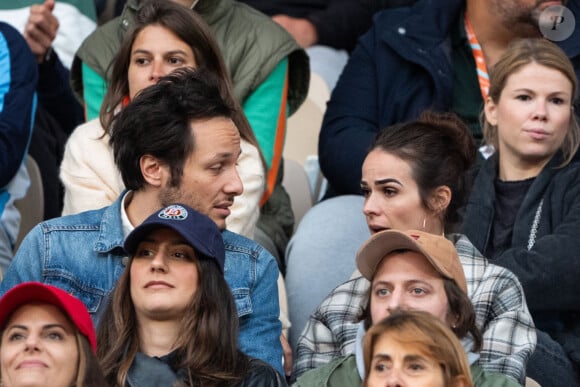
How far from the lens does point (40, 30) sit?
5.69 meters

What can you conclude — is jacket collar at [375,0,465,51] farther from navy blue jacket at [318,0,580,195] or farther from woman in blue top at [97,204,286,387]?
woman in blue top at [97,204,286,387]

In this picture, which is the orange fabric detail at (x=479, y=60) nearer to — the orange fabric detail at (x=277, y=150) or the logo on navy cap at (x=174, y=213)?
the orange fabric detail at (x=277, y=150)

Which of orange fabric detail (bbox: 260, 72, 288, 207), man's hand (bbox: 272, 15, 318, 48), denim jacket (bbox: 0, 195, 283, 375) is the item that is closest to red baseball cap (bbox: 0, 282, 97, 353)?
denim jacket (bbox: 0, 195, 283, 375)

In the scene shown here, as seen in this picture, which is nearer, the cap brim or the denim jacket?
the cap brim

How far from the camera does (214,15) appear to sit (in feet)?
18.0

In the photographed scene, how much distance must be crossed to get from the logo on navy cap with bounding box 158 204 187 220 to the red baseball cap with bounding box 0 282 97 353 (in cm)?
41

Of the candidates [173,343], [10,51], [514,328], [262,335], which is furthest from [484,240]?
[10,51]

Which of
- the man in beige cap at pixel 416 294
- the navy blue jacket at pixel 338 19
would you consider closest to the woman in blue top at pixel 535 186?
the man in beige cap at pixel 416 294

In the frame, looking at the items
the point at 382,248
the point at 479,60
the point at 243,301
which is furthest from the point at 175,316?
the point at 479,60

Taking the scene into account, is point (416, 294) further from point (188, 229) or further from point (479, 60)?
point (479, 60)

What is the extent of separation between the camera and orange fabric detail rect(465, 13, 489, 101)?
545 cm

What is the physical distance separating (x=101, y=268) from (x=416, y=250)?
3.04 ft

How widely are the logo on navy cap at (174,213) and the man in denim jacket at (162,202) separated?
14.7 inches

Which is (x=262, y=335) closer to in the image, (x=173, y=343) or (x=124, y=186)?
(x=173, y=343)
